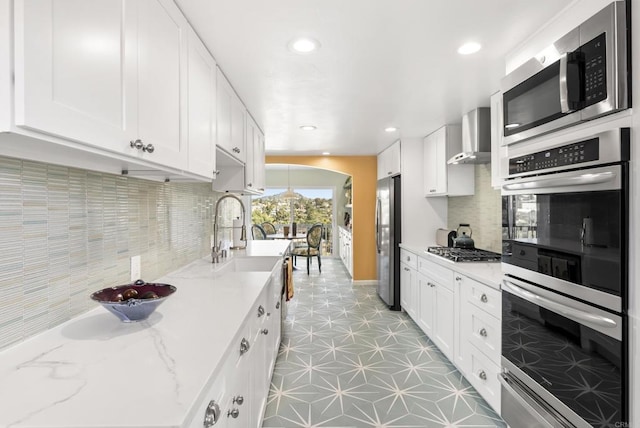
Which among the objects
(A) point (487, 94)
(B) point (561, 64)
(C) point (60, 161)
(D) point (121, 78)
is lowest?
(C) point (60, 161)

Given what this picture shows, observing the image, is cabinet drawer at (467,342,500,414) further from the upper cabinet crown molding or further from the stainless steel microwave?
the upper cabinet crown molding

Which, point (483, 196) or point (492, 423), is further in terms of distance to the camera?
point (483, 196)

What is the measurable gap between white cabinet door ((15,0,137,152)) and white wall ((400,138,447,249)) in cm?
377

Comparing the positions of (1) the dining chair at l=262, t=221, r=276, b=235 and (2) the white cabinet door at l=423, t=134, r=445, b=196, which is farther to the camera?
(1) the dining chair at l=262, t=221, r=276, b=235

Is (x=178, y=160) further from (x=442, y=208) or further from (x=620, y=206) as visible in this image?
(x=442, y=208)

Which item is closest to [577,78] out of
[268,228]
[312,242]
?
[312,242]

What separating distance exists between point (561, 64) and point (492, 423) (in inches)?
80.7

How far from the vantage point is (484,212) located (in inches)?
141

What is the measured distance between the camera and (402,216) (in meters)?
4.47

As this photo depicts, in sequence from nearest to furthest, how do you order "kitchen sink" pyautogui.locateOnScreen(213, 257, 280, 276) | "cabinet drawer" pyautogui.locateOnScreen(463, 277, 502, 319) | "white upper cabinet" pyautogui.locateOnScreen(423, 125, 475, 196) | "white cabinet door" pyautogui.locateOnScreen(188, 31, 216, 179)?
"white cabinet door" pyautogui.locateOnScreen(188, 31, 216, 179) < "cabinet drawer" pyautogui.locateOnScreen(463, 277, 502, 319) < "kitchen sink" pyautogui.locateOnScreen(213, 257, 280, 276) < "white upper cabinet" pyautogui.locateOnScreen(423, 125, 475, 196)

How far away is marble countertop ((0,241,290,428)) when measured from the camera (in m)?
0.69

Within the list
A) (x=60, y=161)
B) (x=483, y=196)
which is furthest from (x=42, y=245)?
(x=483, y=196)

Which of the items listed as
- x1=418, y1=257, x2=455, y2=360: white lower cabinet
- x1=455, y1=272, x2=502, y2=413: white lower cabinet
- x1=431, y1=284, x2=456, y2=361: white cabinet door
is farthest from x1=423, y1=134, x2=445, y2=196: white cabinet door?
x1=455, y1=272, x2=502, y2=413: white lower cabinet

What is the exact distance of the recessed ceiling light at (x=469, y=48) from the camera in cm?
190
